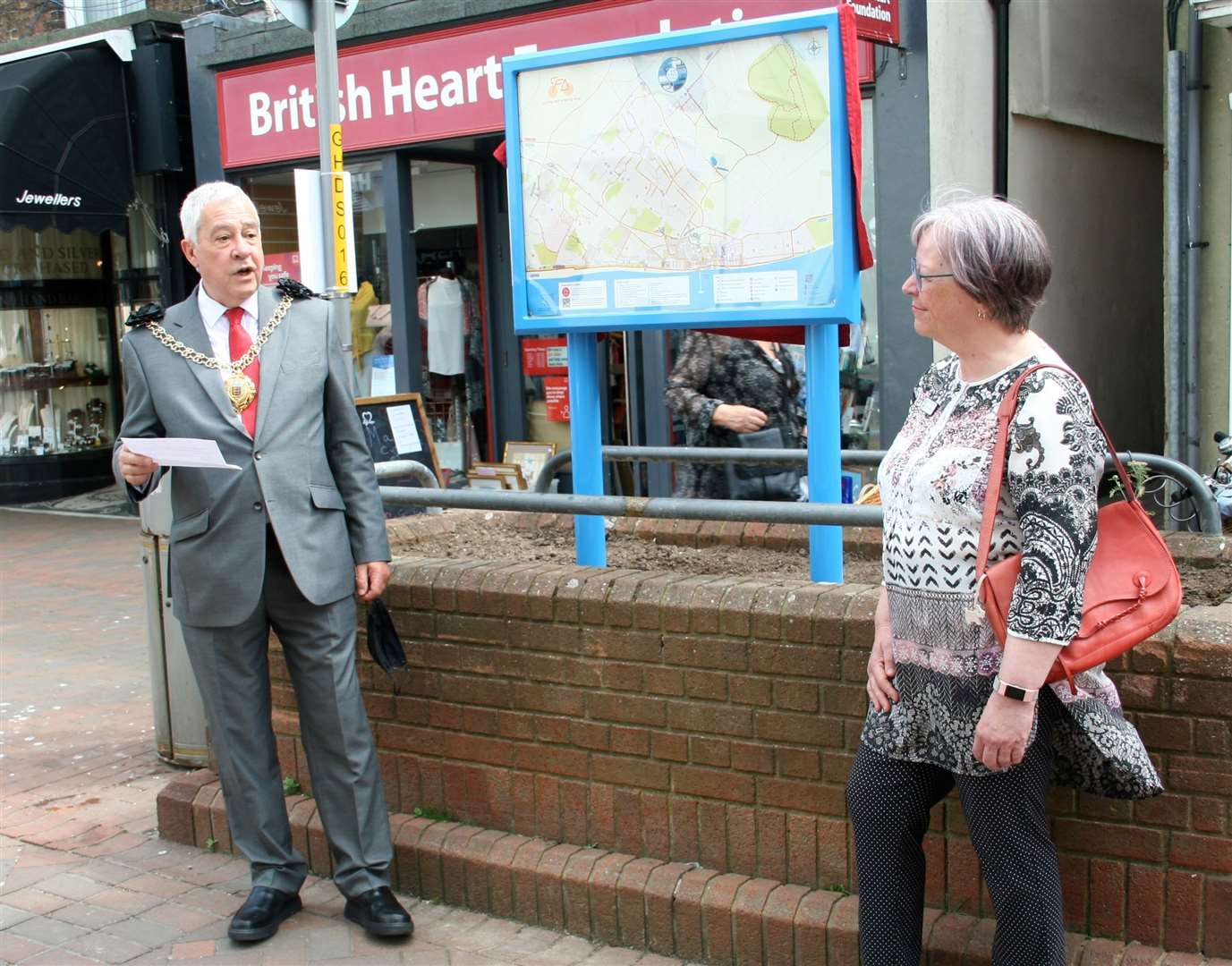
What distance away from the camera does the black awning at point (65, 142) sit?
38.5 feet

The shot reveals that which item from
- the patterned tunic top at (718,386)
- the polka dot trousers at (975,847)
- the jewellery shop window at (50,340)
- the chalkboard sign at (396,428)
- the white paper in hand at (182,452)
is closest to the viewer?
the polka dot trousers at (975,847)

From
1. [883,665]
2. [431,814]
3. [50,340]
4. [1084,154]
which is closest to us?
[883,665]

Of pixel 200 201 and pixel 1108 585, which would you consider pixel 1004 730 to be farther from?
pixel 200 201

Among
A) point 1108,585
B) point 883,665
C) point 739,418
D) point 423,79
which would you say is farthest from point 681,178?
point 423,79

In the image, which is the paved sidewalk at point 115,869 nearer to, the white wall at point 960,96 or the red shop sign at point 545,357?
the red shop sign at point 545,357

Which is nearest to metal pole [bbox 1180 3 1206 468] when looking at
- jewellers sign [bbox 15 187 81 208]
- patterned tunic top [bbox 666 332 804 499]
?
patterned tunic top [bbox 666 332 804 499]

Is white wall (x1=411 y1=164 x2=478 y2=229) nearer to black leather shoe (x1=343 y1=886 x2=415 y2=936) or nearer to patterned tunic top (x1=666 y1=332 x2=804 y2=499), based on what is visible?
patterned tunic top (x1=666 y1=332 x2=804 y2=499)

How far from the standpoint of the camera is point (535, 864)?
3.96 metres

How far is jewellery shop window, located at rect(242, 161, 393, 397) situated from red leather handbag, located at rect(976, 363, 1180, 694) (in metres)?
8.96

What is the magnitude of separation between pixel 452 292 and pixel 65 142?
3719mm

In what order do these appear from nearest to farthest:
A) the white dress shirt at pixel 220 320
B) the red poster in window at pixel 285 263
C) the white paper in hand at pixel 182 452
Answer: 1. the white paper in hand at pixel 182 452
2. the white dress shirt at pixel 220 320
3. the red poster in window at pixel 285 263

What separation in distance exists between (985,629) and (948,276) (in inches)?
26.9

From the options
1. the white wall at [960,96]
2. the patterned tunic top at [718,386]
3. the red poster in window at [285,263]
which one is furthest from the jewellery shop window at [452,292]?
the patterned tunic top at [718,386]

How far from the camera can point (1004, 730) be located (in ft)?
8.49
